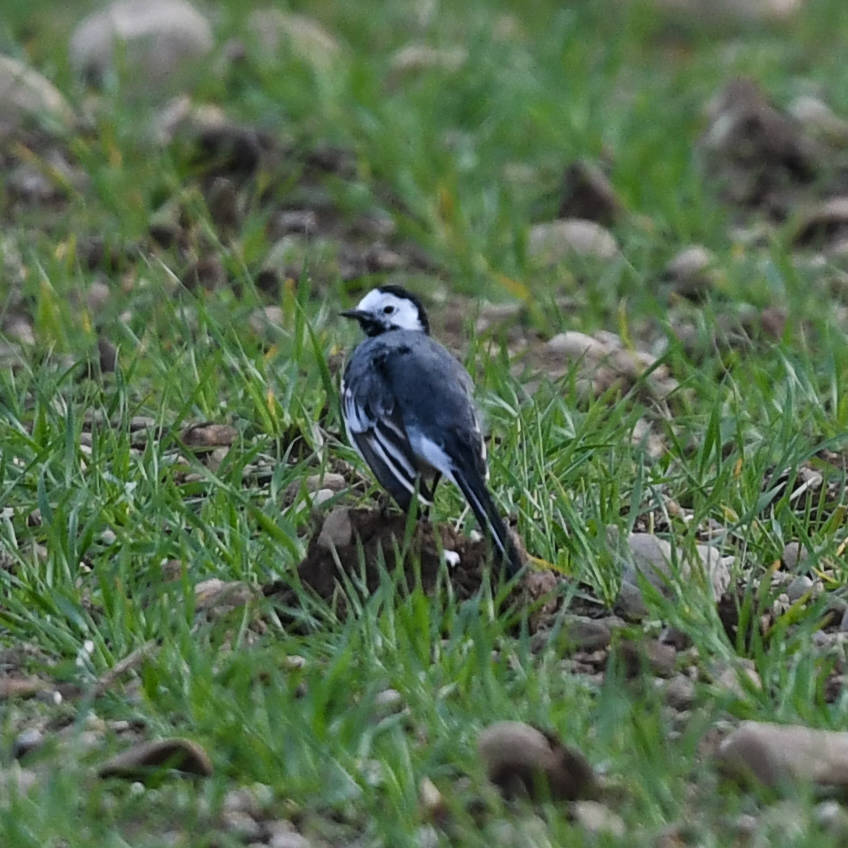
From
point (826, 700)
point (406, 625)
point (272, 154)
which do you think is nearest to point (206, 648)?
point (406, 625)

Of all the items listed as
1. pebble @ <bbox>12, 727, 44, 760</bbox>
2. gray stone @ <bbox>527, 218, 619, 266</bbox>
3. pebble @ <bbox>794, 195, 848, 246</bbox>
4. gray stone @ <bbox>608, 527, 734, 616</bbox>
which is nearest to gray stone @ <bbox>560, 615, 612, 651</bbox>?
gray stone @ <bbox>608, 527, 734, 616</bbox>

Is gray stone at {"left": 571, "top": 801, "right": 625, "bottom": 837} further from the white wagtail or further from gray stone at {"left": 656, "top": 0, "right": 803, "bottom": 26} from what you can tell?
gray stone at {"left": 656, "top": 0, "right": 803, "bottom": 26}

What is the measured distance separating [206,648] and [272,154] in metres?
3.82

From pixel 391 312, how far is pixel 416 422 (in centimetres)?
77

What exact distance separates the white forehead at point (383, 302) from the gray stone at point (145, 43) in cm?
302

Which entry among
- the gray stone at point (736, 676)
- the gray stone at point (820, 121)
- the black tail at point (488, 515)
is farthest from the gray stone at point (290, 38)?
the gray stone at point (736, 676)

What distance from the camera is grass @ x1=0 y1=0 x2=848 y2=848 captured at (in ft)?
11.6

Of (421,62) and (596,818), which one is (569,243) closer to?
(421,62)

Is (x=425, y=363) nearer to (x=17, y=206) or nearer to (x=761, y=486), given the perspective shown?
(x=761, y=486)

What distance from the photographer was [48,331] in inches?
226

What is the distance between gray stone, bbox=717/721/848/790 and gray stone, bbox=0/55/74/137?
4747 millimetres

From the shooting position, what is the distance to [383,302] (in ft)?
17.6

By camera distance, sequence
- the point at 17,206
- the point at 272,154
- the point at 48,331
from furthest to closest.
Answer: the point at 272,154 → the point at 17,206 → the point at 48,331

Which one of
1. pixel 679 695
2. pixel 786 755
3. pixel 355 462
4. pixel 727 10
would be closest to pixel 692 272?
pixel 355 462
